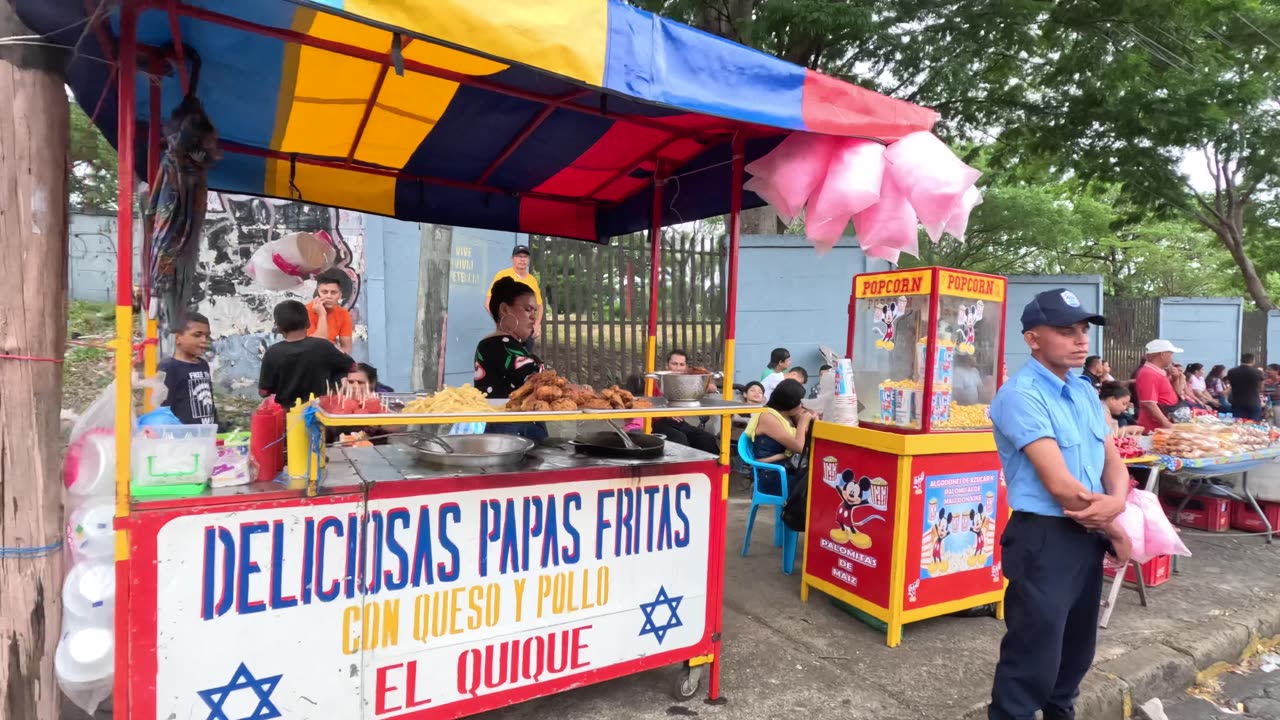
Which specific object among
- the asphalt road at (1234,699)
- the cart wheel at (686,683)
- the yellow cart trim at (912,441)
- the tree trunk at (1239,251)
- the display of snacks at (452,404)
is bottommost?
the asphalt road at (1234,699)

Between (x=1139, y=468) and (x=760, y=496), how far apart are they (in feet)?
10.0

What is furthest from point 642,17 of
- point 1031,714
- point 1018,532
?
point 1031,714

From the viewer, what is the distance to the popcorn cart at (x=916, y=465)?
3.68m

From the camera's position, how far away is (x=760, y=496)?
492cm

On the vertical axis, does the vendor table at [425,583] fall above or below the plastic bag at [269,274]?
below

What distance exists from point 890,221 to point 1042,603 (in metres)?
1.51

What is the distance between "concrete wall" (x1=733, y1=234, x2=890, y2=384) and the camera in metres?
9.23

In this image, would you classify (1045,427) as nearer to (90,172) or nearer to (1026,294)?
(1026,294)

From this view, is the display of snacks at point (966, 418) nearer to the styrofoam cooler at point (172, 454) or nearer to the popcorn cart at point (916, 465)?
the popcorn cart at point (916, 465)

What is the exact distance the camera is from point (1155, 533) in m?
3.28

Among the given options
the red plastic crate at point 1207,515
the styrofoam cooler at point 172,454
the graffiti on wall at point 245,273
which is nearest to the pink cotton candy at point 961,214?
the styrofoam cooler at point 172,454

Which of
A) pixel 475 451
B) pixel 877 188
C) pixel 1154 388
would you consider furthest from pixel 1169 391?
pixel 475 451

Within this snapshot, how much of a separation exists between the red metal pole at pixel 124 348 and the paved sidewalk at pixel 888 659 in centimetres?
140

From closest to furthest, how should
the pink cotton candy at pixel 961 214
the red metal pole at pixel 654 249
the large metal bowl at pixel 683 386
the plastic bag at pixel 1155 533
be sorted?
the pink cotton candy at pixel 961 214 → the large metal bowl at pixel 683 386 → the plastic bag at pixel 1155 533 → the red metal pole at pixel 654 249
